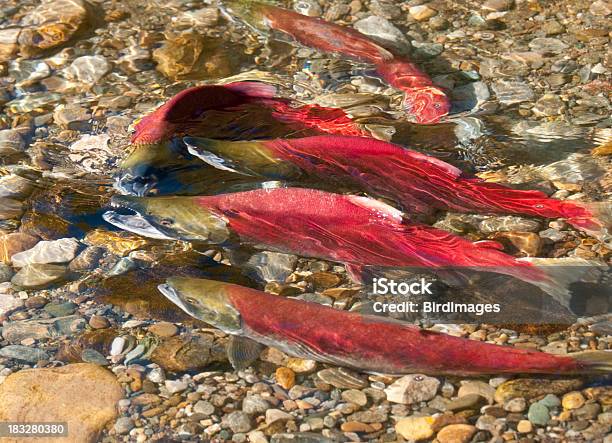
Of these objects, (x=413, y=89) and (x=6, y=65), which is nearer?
(x=413, y=89)

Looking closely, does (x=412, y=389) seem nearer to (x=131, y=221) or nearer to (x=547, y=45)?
(x=131, y=221)

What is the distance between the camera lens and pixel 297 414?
151 inches

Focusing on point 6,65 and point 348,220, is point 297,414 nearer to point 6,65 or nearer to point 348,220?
point 348,220

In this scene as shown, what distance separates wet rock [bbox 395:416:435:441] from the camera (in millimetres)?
3705

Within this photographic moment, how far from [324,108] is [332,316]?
2.22 m

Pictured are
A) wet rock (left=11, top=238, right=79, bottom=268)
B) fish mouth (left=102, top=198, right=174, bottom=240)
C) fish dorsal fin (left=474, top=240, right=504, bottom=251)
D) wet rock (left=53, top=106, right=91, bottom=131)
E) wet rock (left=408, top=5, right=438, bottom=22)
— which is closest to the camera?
fish dorsal fin (left=474, top=240, right=504, bottom=251)

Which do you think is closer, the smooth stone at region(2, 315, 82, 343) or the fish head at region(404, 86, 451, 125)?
the smooth stone at region(2, 315, 82, 343)

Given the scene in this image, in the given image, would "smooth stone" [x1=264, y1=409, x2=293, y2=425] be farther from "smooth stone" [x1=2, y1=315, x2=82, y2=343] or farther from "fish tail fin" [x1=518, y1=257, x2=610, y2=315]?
"fish tail fin" [x1=518, y1=257, x2=610, y2=315]

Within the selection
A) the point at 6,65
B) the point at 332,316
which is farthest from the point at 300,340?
the point at 6,65

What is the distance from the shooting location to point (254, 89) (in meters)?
5.62

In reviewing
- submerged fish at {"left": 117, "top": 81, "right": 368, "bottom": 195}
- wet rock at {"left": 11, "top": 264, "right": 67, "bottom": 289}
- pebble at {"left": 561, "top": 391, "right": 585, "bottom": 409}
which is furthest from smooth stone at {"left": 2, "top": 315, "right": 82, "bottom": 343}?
pebble at {"left": 561, "top": 391, "right": 585, "bottom": 409}

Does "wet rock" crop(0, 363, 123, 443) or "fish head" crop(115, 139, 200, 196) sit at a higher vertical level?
"fish head" crop(115, 139, 200, 196)

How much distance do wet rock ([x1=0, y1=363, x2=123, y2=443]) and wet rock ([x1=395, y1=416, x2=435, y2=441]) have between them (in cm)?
121

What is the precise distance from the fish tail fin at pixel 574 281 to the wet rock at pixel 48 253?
229 centimetres
